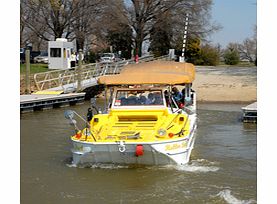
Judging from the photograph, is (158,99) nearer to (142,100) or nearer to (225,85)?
(142,100)

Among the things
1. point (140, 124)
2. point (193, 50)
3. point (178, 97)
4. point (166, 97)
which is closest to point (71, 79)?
point (193, 50)

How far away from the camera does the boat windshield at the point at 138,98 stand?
13102mm

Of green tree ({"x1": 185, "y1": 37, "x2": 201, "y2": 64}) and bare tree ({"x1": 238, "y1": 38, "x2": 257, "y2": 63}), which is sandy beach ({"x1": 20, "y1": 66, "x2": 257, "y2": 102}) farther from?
bare tree ({"x1": 238, "y1": 38, "x2": 257, "y2": 63})

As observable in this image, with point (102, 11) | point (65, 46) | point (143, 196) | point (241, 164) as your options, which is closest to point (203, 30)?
point (102, 11)

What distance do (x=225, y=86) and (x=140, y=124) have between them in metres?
→ 24.9

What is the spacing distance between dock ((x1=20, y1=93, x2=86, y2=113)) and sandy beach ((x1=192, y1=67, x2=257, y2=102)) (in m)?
8.74

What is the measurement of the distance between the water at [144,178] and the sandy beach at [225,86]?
17302mm

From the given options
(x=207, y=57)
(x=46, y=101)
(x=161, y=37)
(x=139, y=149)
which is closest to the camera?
(x=139, y=149)

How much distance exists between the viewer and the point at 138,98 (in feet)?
43.3

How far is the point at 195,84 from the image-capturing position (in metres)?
37.7

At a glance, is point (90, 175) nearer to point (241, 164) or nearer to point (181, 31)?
point (241, 164)

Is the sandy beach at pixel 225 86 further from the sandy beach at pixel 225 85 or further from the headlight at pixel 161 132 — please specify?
the headlight at pixel 161 132

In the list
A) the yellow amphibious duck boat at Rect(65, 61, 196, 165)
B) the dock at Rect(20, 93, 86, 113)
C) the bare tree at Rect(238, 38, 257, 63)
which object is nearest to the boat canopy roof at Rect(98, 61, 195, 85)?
the yellow amphibious duck boat at Rect(65, 61, 196, 165)

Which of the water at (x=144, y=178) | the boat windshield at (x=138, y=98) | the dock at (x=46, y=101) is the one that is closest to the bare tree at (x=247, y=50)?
the dock at (x=46, y=101)
